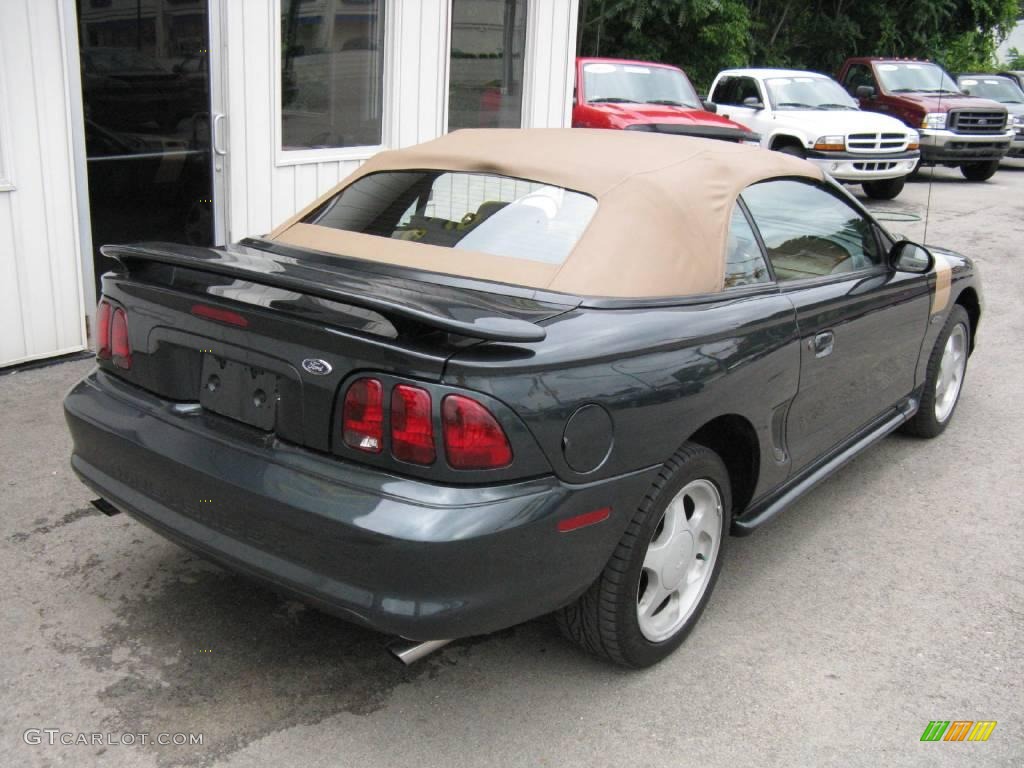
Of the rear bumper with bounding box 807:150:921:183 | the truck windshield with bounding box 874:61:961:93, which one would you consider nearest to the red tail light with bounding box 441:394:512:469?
the rear bumper with bounding box 807:150:921:183

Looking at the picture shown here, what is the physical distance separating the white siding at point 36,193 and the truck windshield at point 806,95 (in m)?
11.3

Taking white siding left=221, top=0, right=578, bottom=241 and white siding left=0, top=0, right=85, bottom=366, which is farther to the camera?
white siding left=221, top=0, right=578, bottom=241

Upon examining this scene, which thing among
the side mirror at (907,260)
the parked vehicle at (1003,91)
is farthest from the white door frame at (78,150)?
→ the parked vehicle at (1003,91)

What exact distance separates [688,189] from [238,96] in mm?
4119

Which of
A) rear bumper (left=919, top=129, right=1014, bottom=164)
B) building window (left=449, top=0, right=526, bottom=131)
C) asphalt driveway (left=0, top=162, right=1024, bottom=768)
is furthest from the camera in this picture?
rear bumper (left=919, top=129, right=1014, bottom=164)

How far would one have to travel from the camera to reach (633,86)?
12.8 m

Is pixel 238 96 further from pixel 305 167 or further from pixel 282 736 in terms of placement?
pixel 282 736

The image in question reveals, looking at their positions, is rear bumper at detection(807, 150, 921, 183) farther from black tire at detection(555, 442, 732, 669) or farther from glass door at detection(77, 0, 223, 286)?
black tire at detection(555, 442, 732, 669)

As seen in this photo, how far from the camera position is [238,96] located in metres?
6.70

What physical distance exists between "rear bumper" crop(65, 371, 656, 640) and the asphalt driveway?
45cm

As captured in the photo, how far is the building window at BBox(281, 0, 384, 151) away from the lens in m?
7.19

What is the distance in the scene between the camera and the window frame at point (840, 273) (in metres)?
3.71

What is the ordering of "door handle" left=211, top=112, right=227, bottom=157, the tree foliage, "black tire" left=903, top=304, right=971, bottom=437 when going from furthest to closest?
the tree foliage
"door handle" left=211, top=112, right=227, bottom=157
"black tire" left=903, top=304, right=971, bottom=437

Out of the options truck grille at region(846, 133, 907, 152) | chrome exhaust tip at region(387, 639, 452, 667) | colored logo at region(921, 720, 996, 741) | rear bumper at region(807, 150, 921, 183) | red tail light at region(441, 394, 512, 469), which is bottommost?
colored logo at region(921, 720, 996, 741)
